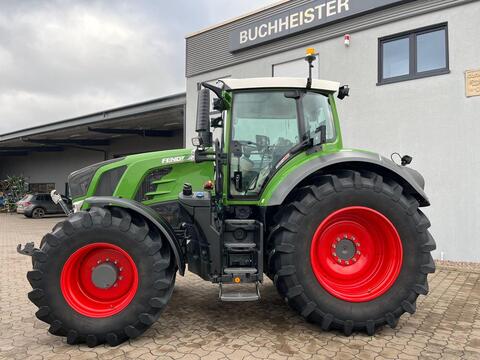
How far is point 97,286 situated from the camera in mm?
3764

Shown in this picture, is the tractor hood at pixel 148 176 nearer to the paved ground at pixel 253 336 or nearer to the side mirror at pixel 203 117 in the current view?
the side mirror at pixel 203 117

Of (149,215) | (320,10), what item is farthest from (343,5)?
(149,215)

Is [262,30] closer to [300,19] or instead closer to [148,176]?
[300,19]

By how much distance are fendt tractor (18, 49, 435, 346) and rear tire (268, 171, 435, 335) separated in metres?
0.01

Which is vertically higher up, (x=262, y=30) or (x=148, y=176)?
(x=262, y=30)

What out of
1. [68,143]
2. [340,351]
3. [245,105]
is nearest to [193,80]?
[245,105]

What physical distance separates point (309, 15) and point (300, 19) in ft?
0.80

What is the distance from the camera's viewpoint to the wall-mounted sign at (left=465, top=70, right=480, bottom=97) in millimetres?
7512

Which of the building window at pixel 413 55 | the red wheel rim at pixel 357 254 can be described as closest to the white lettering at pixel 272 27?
the building window at pixel 413 55

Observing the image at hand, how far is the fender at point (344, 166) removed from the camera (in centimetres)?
384

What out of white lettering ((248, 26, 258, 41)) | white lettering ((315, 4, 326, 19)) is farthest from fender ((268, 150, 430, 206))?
white lettering ((248, 26, 258, 41))

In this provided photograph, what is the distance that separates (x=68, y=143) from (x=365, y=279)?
80.8ft

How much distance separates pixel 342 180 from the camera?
3.88 m

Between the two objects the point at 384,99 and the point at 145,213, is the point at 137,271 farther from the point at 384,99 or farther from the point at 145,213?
the point at 384,99
